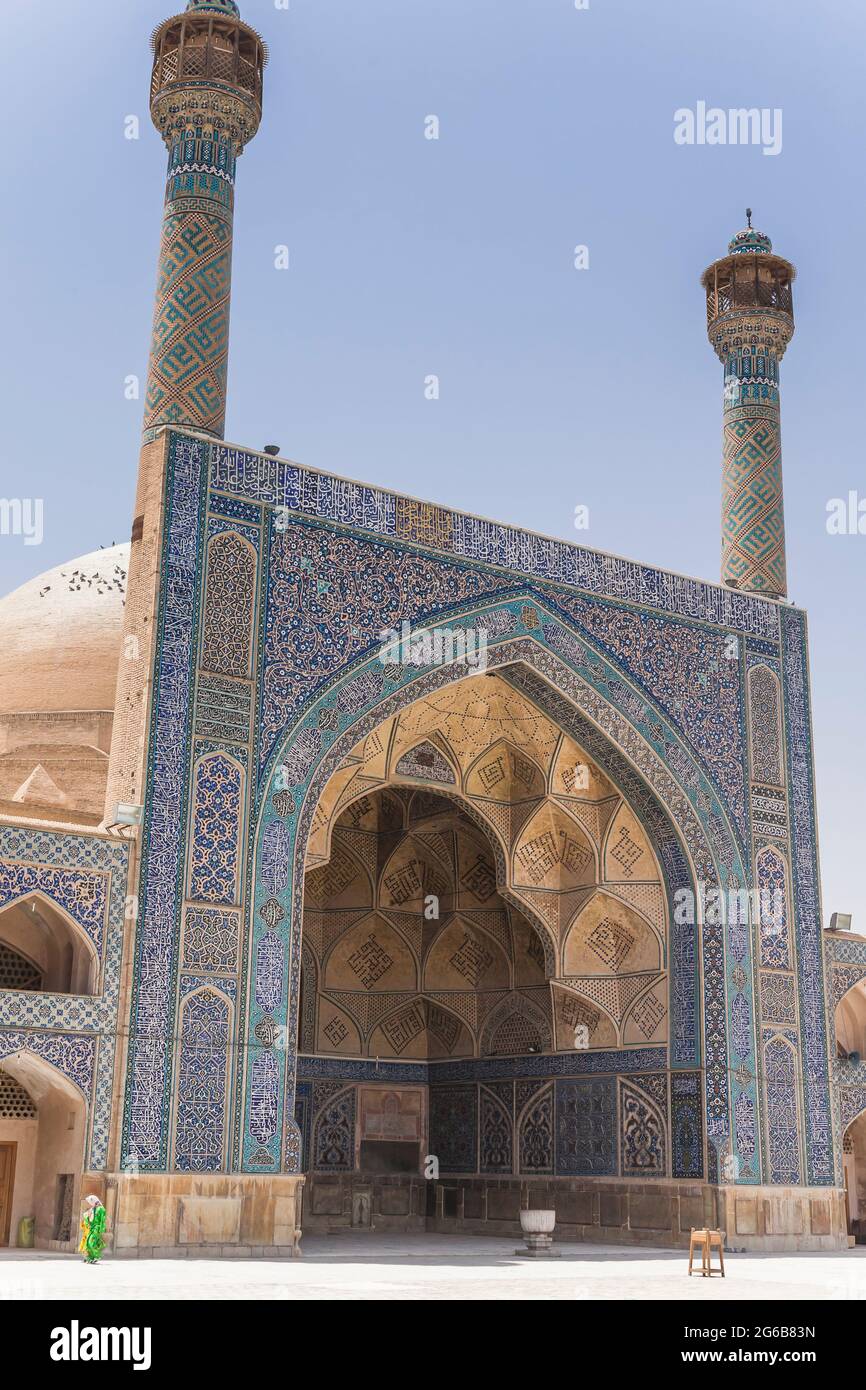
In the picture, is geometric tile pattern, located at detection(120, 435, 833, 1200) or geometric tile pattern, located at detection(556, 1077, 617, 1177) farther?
geometric tile pattern, located at detection(556, 1077, 617, 1177)

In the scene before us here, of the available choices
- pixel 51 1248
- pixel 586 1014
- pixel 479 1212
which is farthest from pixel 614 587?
pixel 51 1248

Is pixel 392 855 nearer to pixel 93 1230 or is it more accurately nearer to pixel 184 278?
pixel 184 278

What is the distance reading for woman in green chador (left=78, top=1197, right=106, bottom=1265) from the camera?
8516 millimetres

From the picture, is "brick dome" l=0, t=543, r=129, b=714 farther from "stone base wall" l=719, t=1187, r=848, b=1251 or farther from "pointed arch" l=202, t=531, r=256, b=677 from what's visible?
"stone base wall" l=719, t=1187, r=848, b=1251

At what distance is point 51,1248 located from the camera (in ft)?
31.4

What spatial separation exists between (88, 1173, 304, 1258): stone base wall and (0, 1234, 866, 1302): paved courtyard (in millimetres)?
173

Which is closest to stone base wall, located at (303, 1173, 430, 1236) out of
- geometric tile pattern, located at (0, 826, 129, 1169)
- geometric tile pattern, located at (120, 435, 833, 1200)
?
geometric tile pattern, located at (120, 435, 833, 1200)

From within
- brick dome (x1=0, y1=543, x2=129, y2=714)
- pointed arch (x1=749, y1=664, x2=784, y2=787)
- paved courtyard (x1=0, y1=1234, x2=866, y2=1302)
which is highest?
brick dome (x1=0, y1=543, x2=129, y2=714)

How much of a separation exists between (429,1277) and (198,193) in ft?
25.3

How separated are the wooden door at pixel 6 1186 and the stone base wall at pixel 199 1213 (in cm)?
102

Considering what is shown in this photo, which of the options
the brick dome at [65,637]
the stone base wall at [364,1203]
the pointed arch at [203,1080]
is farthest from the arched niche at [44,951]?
the stone base wall at [364,1203]

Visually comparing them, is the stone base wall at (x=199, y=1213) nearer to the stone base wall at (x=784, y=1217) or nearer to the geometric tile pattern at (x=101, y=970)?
the geometric tile pattern at (x=101, y=970)

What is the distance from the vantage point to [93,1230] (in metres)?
8.55

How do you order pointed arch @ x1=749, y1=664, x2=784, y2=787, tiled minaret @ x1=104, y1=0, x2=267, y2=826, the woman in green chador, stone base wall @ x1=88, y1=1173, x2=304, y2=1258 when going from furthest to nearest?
pointed arch @ x1=749, y1=664, x2=784, y2=787 < tiled minaret @ x1=104, y1=0, x2=267, y2=826 < stone base wall @ x1=88, y1=1173, x2=304, y2=1258 < the woman in green chador
